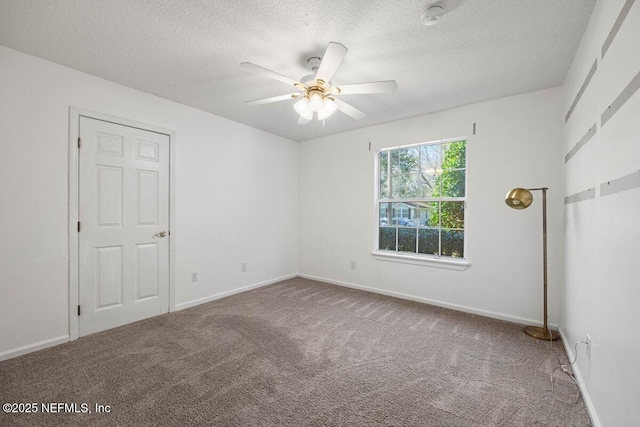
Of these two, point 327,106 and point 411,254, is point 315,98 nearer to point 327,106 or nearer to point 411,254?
point 327,106

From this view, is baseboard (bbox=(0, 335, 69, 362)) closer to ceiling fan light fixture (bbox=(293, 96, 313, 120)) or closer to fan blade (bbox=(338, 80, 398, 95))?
ceiling fan light fixture (bbox=(293, 96, 313, 120))

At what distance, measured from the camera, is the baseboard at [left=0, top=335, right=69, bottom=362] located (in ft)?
7.28

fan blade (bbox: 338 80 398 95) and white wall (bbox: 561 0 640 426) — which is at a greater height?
fan blade (bbox: 338 80 398 95)

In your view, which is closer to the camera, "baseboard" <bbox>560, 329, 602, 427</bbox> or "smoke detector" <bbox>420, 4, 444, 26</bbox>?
"baseboard" <bbox>560, 329, 602, 427</bbox>

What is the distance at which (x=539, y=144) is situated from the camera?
2910 millimetres

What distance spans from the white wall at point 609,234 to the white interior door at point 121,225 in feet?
→ 12.6

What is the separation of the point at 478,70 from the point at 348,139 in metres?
2.18

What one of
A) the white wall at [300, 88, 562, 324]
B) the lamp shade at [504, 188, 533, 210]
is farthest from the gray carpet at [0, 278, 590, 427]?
the lamp shade at [504, 188, 533, 210]

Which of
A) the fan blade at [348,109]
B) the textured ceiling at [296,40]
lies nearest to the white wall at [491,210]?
the textured ceiling at [296,40]

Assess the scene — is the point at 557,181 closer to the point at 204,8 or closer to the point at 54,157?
the point at 204,8

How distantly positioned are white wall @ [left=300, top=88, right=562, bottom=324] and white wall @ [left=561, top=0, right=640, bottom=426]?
733 millimetres

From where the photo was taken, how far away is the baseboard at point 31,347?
7.28ft

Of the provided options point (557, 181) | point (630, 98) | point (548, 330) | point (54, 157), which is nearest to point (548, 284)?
point (548, 330)

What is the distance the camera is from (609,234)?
1.48 metres
